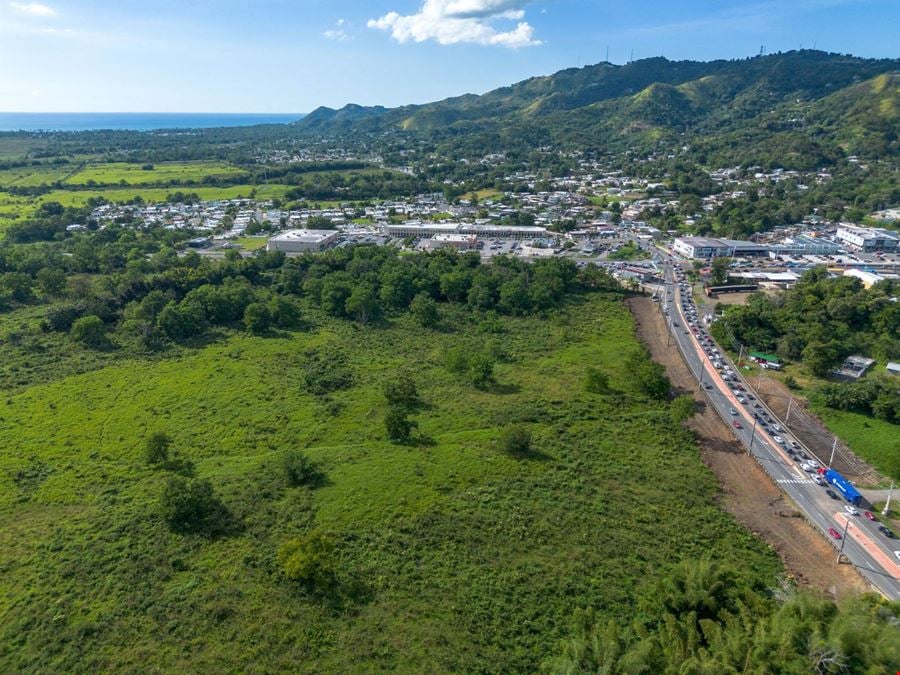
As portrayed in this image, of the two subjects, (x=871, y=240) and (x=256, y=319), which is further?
(x=871, y=240)

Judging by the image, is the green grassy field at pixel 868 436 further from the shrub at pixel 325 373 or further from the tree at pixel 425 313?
the shrub at pixel 325 373

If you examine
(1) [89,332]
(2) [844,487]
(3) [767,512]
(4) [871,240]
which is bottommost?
(3) [767,512]

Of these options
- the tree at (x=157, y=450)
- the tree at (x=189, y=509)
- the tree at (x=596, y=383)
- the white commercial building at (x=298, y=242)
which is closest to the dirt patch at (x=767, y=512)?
the tree at (x=596, y=383)

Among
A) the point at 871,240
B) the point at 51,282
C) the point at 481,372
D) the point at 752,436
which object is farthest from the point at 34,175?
the point at 871,240

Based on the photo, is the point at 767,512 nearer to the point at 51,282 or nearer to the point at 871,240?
the point at 51,282

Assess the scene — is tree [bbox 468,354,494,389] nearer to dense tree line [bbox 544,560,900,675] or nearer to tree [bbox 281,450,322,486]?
tree [bbox 281,450,322,486]

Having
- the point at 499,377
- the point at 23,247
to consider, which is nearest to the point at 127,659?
the point at 499,377

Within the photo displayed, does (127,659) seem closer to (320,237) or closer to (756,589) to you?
(756,589)
